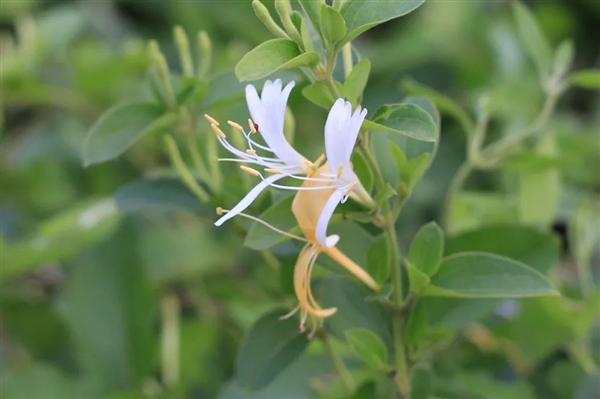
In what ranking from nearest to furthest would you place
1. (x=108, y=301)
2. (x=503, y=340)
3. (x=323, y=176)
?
(x=323, y=176), (x=503, y=340), (x=108, y=301)

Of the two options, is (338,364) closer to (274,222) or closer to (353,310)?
(353,310)

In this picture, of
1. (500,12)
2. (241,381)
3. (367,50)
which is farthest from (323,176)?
(500,12)

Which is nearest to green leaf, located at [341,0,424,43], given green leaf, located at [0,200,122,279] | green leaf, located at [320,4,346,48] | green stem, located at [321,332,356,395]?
green leaf, located at [320,4,346,48]

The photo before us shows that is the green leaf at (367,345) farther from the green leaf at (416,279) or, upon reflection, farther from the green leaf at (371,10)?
the green leaf at (371,10)

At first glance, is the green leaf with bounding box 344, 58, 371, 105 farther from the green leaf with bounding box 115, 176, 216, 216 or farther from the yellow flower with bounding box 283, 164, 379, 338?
the green leaf with bounding box 115, 176, 216, 216

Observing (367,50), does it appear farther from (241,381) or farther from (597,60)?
(241,381)

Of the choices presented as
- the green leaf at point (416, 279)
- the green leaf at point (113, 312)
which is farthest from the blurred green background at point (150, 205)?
the green leaf at point (416, 279)
